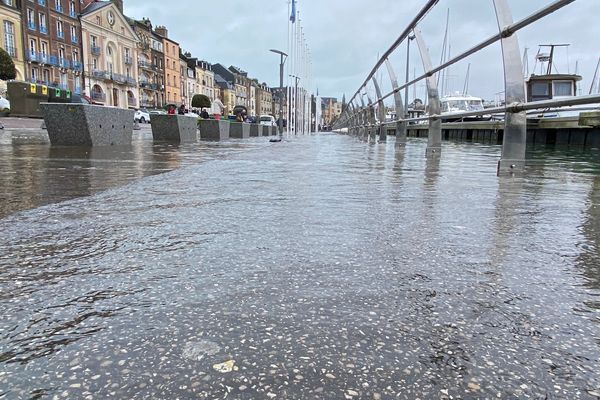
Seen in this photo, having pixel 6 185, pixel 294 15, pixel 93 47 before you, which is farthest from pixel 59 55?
pixel 6 185

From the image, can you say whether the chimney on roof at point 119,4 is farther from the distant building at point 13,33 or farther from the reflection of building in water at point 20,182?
the reflection of building in water at point 20,182

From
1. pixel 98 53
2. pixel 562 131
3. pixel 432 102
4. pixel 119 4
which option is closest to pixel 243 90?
pixel 119 4

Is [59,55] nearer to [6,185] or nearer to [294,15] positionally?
[294,15]

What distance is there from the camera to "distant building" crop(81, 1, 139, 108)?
56750 mm

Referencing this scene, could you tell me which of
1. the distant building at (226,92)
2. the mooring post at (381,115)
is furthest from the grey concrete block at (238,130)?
the distant building at (226,92)

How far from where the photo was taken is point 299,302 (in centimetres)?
123

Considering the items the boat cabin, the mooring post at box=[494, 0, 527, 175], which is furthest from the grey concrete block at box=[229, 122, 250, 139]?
the mooring post at box=[494, 0, 527, 175]

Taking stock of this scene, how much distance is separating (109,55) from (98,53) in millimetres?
2887

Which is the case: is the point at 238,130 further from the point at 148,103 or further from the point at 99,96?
the point at 148,103

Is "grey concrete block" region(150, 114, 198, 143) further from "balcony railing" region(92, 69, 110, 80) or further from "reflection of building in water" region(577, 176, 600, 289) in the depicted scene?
"balcony railing" region(92, 69, 110, 80)

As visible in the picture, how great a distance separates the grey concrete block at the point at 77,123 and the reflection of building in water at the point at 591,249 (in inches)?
275

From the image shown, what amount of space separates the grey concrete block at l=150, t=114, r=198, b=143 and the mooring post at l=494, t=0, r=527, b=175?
8.60m

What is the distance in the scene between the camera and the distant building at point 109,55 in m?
56.8

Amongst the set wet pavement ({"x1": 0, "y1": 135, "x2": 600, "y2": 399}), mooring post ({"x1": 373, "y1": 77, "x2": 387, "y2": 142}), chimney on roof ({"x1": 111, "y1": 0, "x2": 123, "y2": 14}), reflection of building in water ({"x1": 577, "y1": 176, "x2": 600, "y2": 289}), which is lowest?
wet pavement ({"x1": 0, "y1": 135, "x2": 600, "y2": 399})
